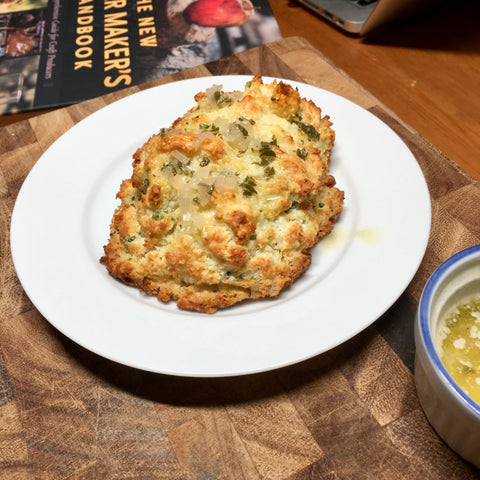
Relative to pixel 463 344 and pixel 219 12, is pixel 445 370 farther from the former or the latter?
pixel 219 12

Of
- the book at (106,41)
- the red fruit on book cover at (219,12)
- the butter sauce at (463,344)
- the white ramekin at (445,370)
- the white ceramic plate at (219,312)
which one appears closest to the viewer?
the white ramekin at (445,370)

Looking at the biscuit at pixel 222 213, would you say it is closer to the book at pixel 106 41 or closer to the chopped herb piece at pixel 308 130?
the chopped herb piece at pixel 308 130

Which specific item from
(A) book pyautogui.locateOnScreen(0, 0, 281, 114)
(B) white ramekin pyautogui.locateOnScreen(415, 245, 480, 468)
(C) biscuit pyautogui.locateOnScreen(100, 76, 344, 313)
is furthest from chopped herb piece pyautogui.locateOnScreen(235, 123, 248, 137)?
(A) book pyautogui.locateOnScreen(0, 0, 281, 114)

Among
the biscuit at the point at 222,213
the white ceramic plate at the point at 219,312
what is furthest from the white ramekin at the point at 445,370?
the biscuit at the point at 222,213

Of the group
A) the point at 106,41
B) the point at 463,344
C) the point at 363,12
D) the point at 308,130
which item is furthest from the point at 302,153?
the point at 106,41

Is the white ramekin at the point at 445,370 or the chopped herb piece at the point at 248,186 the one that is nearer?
the white ramekin at the point at 445,370

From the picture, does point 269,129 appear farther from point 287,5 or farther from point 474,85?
point 287,5

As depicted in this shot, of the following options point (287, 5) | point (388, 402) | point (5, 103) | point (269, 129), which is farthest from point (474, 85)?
point (5, 103)
